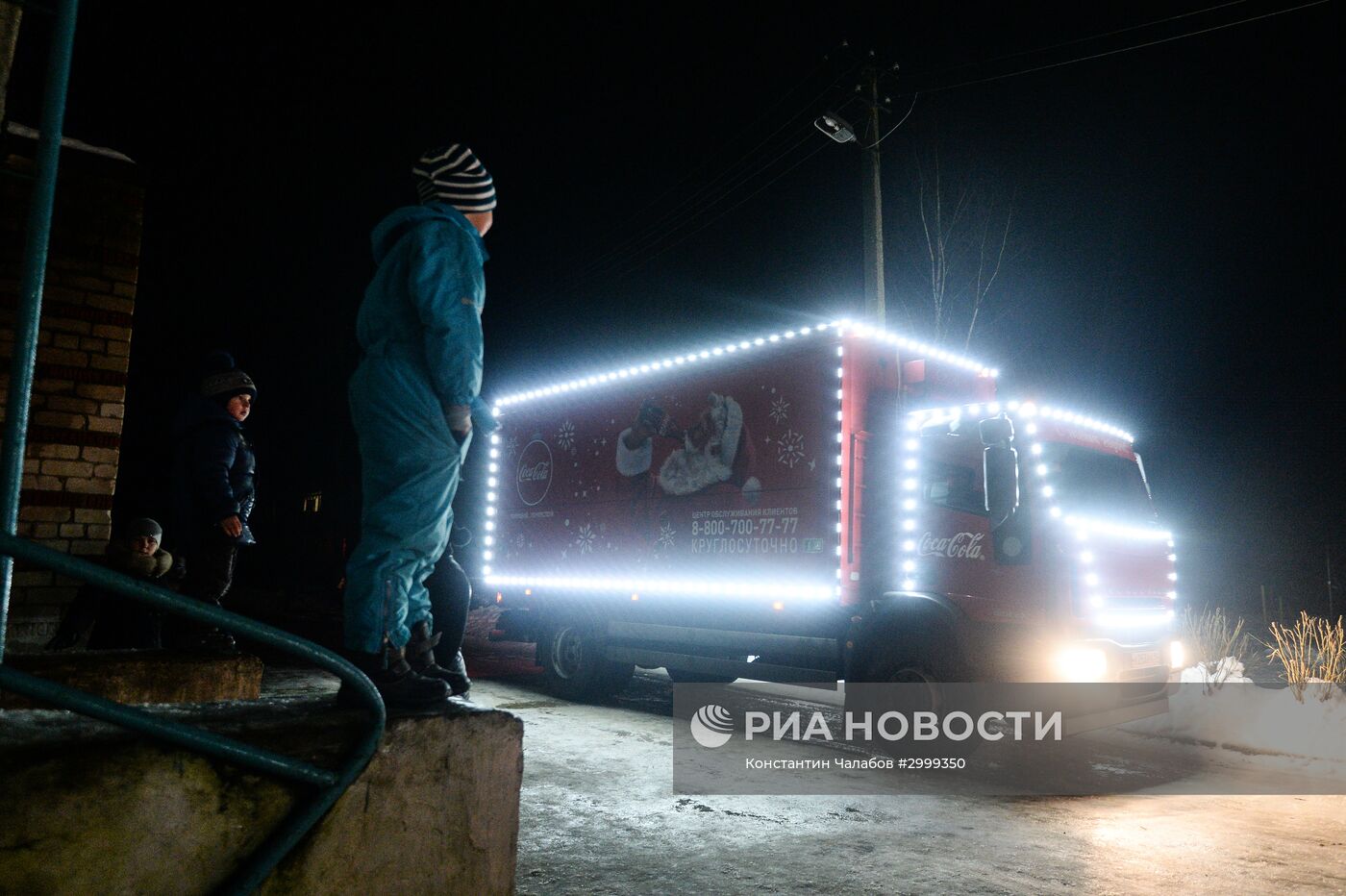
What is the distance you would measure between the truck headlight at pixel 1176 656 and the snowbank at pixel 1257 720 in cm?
96

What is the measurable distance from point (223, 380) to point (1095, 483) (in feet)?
19.6

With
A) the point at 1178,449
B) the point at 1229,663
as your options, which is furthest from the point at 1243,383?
the point at 1229,663

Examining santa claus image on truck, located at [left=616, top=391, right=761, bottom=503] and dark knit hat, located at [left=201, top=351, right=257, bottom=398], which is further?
santa claus image on truck, located at [left=616, top=391, right=761, bottom=503]

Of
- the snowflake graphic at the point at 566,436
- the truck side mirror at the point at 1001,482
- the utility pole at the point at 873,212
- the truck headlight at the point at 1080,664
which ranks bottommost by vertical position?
the truck headlight at the point at 1080,664

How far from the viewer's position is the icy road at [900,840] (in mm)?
3652

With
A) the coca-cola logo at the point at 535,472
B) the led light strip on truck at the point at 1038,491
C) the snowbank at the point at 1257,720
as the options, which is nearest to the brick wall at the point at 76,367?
the coca-cola logo at the point at 535,472

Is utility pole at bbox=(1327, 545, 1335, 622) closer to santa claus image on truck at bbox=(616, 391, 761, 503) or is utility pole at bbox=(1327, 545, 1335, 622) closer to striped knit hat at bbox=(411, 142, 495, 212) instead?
santa claus image on truck at bbox=(616, 391, 761, 503)

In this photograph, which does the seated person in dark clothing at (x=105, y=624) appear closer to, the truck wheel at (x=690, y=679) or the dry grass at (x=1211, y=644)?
the truck wheel at (x=690, y=679)

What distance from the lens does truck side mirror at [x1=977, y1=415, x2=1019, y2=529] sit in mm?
5836

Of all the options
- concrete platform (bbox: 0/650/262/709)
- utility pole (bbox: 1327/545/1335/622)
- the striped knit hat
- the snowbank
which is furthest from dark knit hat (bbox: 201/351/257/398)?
utility pole (bbox: 1327/545/1335/622)

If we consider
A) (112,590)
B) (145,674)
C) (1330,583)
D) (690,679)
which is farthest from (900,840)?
(1330,583)

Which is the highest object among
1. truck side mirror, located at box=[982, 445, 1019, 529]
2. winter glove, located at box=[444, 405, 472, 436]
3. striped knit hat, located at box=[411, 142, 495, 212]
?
striped knit hat, located at box=[411, 142, 495, 212]

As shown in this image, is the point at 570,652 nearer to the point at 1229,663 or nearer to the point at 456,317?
the point at 1229,663

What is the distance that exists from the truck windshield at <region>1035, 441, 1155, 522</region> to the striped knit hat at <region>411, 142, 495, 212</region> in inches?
189
